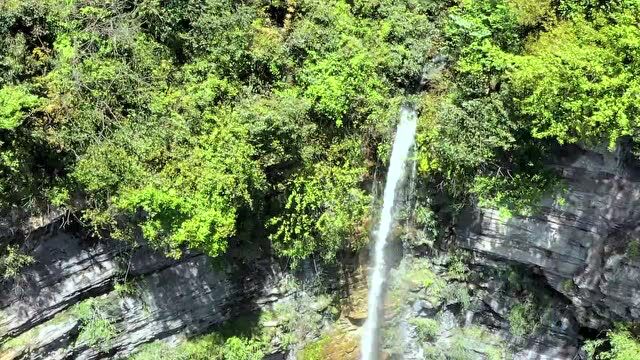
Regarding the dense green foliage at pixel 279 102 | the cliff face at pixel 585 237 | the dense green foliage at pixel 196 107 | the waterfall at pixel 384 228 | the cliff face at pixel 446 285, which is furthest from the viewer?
the waterfall at pixel 384 228

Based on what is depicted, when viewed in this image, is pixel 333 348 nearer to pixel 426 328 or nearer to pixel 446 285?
pixel 426 328

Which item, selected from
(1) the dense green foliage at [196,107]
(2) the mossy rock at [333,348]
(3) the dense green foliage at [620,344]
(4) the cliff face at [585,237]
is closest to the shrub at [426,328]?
(2) the mossy rock at [333,348]

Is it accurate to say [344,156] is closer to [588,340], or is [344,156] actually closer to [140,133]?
[140,133]

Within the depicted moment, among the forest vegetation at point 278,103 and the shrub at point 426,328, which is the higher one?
the forest vegetation at point 278,103

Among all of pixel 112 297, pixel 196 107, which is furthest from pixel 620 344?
pixel 112 297

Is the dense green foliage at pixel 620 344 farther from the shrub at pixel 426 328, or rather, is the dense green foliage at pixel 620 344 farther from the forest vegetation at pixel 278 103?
the forest vegetation at pixel 278 103

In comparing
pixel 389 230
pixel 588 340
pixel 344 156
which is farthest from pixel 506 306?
pixel 344 156
